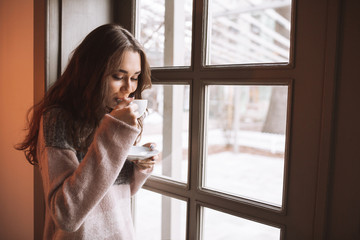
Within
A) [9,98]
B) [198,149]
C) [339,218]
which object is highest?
[9,98]

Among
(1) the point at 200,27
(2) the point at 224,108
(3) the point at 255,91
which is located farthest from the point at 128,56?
(3) the point at 255,91

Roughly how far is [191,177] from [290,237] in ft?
1.22

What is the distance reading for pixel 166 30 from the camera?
48.9 inches

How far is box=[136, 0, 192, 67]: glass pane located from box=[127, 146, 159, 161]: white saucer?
1.23 ft

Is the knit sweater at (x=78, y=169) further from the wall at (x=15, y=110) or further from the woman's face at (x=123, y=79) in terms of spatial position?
the wall at (x=15, y=110)

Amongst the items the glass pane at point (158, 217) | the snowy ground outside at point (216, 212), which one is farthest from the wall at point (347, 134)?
the glass pane at point (158, 217)

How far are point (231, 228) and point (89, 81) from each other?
70 cm

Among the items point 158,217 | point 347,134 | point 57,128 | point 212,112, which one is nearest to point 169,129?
point 212,112

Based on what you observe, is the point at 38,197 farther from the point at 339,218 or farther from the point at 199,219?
the point at 339,218

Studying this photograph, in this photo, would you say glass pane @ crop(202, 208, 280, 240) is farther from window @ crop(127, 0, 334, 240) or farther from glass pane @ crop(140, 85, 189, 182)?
glass pane @ crop(140, 85, 189, 182)

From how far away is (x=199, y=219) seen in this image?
1073mm

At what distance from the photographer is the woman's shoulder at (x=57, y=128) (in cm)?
82

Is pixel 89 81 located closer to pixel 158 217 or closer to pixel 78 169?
pixel 78 169

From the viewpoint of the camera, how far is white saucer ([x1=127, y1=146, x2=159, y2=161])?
0.87m
